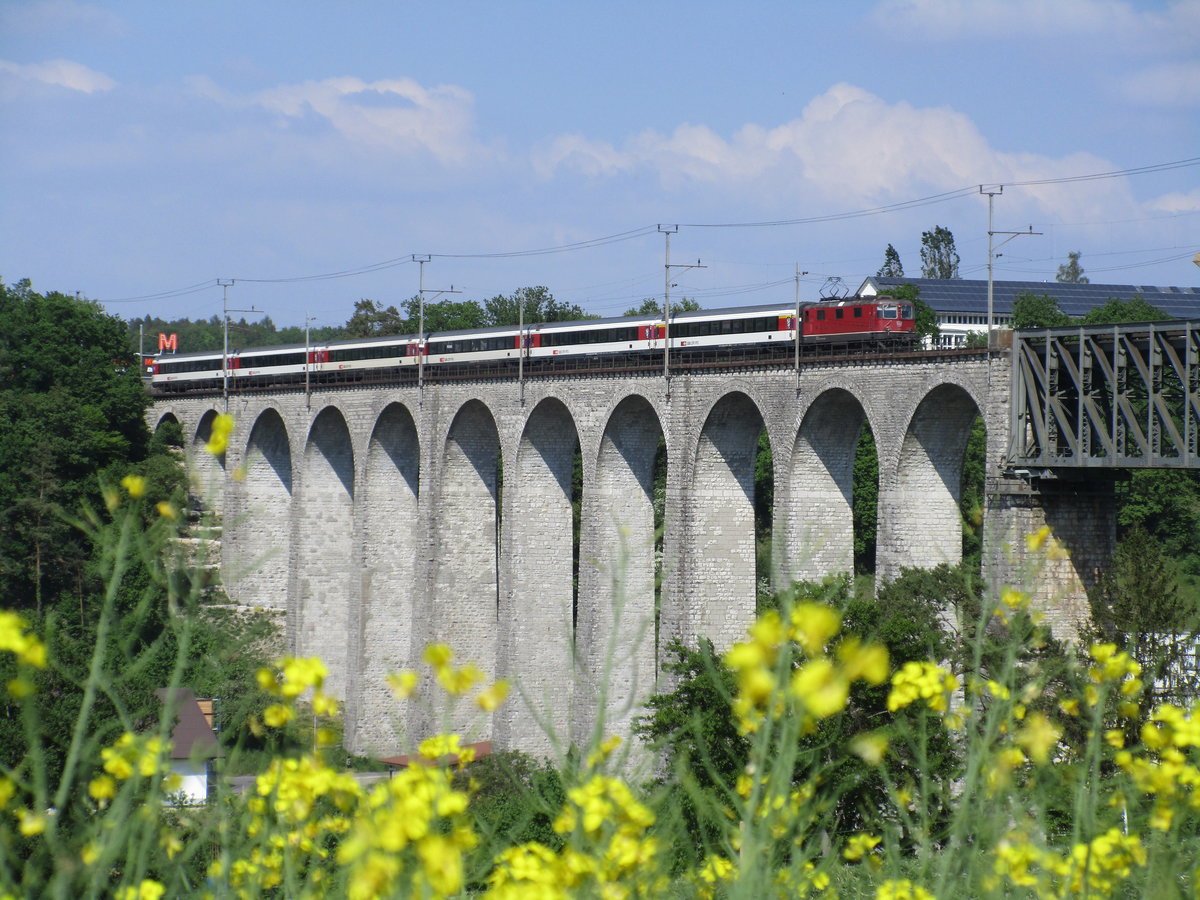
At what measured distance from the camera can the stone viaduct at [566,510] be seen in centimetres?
3359

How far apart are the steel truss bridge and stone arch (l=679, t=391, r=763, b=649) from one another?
11355 millimetres

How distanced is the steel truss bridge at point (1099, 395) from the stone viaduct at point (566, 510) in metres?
0.73

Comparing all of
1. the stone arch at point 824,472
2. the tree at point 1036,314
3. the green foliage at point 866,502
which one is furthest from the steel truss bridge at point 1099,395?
the tree at point 1036,314

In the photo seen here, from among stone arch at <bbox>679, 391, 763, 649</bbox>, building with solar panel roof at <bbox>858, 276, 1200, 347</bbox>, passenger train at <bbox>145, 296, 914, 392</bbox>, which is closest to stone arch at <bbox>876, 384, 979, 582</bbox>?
passenger train at <bbox>145, 296, 914, 392</bbox>

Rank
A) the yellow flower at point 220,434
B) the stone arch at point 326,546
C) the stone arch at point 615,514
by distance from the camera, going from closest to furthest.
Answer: the yellow flower at point 220,434
the stone arch at point 615,514
the stone arch at point 326,546

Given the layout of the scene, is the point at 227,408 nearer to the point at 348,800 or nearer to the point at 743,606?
the point at 743,606

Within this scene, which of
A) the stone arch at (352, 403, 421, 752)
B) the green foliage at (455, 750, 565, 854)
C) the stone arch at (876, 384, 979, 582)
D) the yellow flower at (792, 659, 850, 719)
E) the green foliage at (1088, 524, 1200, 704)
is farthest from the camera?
the stone arch at (352, 403, 421, 752)

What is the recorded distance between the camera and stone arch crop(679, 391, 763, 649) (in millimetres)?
40188

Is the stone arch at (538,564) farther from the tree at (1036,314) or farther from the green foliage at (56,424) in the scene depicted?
the tree at (1036,314)

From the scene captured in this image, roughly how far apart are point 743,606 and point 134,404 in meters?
38.4

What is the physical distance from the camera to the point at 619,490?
4447 centimetres

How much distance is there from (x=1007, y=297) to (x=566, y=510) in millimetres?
64570

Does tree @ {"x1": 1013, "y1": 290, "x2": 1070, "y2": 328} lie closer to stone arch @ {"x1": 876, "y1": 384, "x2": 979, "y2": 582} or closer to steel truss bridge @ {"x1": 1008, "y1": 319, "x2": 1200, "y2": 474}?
stone arch @ {"x1": 876, "y1": 384, "x2": 979, "y2": 582}

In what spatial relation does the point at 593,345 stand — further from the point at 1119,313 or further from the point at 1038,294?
the point at 1038,294
